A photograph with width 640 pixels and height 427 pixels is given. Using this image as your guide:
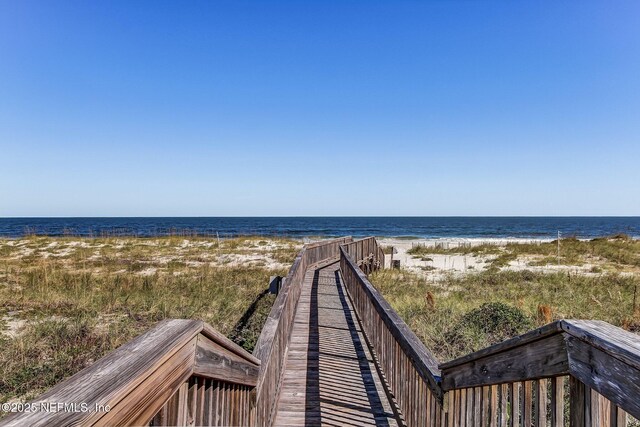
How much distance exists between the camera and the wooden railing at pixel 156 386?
0.88 meters

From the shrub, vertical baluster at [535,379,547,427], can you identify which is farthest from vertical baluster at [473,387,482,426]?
the shrub

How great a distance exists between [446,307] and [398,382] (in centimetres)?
699

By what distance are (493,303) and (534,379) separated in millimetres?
8778

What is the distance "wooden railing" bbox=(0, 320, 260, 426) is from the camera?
0.88 meters

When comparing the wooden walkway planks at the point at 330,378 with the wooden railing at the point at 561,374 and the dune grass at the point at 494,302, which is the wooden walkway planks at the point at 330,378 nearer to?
the dune grass at the point at 494,302

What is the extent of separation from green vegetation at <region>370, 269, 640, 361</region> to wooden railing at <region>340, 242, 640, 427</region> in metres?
4.08

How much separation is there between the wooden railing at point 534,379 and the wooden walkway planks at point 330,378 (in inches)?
34.3

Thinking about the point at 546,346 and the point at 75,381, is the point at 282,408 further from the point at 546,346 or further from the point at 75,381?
the point at 75,381

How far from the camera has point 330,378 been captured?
208 inches

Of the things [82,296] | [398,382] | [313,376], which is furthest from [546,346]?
[82,296]

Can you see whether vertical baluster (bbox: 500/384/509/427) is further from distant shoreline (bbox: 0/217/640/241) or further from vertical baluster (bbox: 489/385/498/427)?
distant shoreline (bbox: 0/217/640/241)

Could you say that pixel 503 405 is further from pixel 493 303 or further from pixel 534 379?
pixel 493 303

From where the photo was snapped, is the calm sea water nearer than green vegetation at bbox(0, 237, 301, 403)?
No

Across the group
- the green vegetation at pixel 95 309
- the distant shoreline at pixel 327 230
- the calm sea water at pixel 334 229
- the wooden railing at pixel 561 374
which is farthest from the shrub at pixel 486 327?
the calm sea water at pixel 334 229
